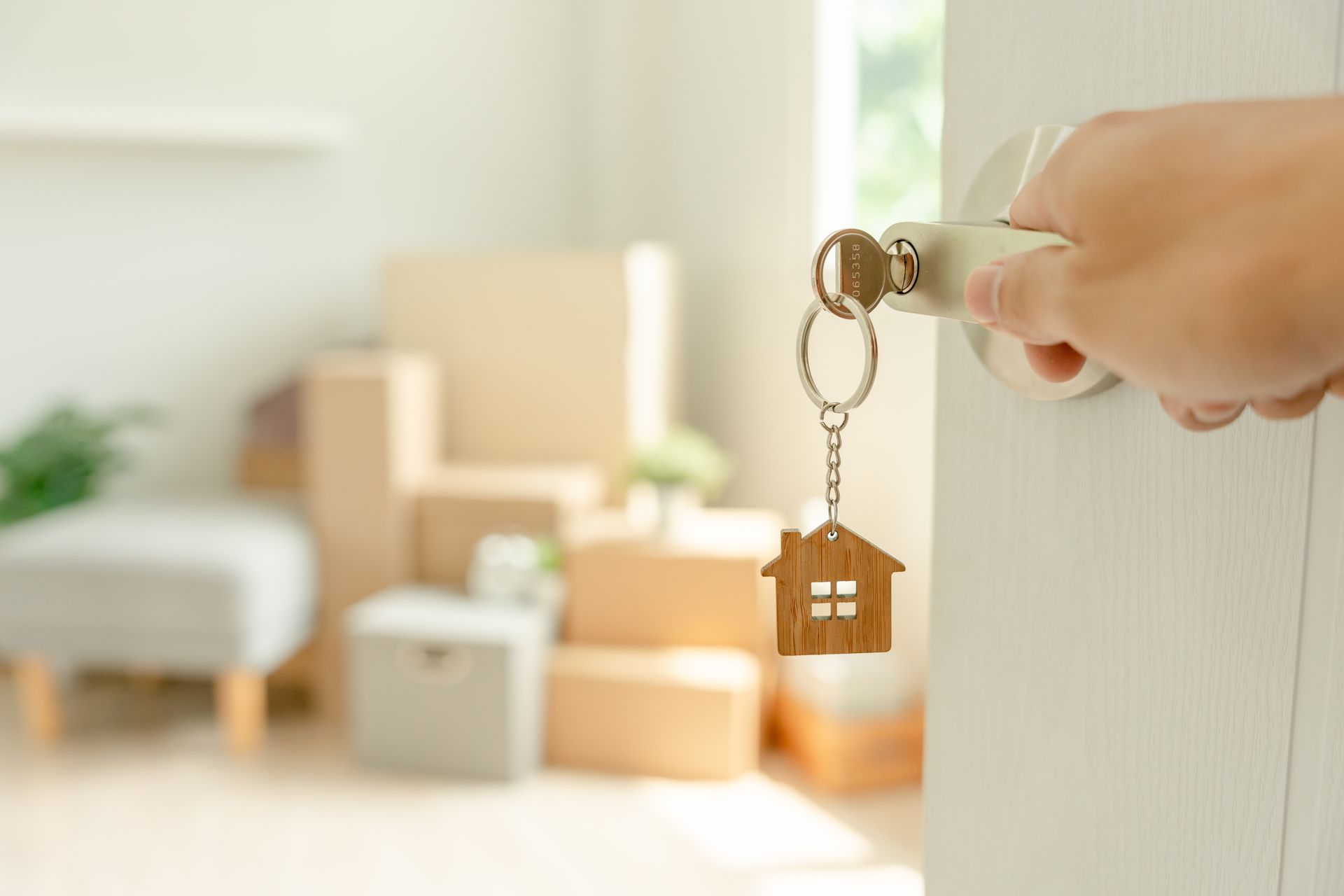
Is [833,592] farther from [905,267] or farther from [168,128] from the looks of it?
[168,128]

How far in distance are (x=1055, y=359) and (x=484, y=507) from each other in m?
1.81

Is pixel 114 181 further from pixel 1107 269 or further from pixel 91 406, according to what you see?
pixel 1107 269

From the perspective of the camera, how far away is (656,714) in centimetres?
178

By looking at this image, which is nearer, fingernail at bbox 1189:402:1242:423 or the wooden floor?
fingernail at bbox 1189:402:1242:423

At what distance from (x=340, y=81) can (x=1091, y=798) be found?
2567 mm

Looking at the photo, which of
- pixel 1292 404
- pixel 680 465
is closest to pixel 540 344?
pixel 680 465

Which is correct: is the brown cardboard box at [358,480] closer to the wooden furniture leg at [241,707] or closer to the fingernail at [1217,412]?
the wooden furniture leg at [241,707]

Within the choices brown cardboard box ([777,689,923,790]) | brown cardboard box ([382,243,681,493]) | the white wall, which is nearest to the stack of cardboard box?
brown cardboard box ([777,689,923,790])

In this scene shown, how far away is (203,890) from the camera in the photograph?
4.78ft

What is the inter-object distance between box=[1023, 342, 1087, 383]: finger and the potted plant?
1.67 meters

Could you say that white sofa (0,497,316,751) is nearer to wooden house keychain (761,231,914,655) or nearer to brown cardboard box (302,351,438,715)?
brown cardboard box (302,351,438,715)

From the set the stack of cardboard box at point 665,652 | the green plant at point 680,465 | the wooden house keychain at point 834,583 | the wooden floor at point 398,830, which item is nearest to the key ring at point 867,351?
the wooden house keychain at point 834,583

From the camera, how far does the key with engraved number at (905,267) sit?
26cm

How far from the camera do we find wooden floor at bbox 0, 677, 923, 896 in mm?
1470
